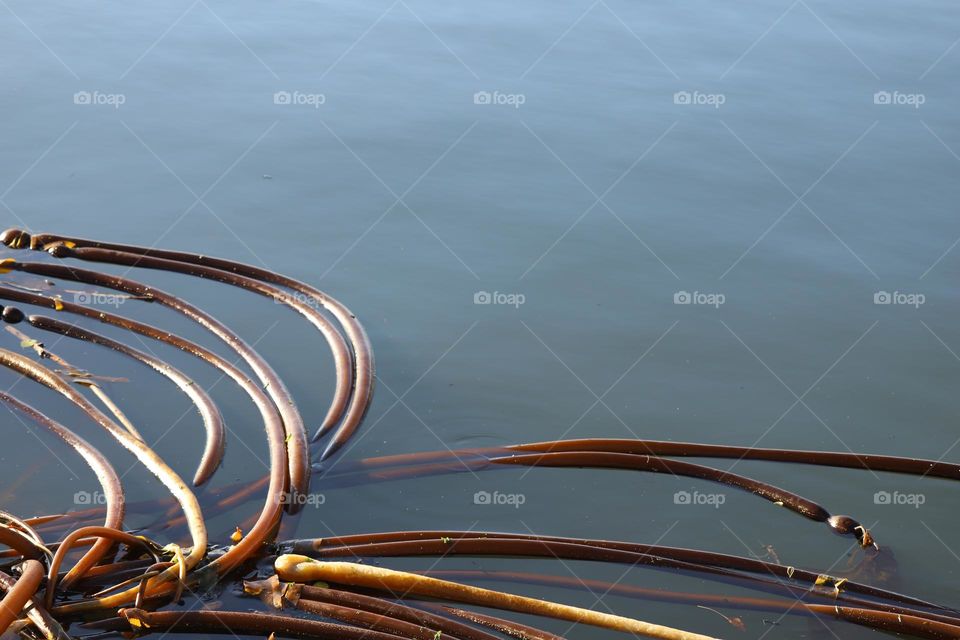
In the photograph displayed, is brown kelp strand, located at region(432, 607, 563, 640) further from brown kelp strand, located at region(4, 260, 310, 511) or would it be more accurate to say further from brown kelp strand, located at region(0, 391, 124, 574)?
brown kelp strand, located at region(0, 391, 124, 574)

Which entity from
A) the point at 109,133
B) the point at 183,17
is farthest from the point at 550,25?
the point at 109,133

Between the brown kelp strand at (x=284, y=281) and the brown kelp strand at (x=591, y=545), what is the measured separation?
62 cm

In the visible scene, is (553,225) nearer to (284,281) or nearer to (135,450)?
(284,281)

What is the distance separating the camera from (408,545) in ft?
8.38

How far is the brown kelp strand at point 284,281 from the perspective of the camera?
127 inches

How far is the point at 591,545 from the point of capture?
262 cm

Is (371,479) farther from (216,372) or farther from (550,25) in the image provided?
(550,25)

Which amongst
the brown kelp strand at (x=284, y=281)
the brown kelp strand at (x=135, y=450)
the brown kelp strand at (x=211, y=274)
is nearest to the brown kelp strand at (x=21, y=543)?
the brown kelp strand at (x=135, y=450)

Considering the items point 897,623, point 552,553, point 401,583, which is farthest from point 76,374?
point 897,623

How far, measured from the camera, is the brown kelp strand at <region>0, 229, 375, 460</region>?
3.24m

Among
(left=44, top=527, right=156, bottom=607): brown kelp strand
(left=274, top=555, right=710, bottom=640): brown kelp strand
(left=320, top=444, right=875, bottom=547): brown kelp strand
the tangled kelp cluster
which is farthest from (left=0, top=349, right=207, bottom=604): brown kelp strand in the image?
(left=320, top=444, right=875, bottom=547): brown kelp strand

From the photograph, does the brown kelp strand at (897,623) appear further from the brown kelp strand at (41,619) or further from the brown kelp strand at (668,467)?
the brown kelp strand at (41,619)

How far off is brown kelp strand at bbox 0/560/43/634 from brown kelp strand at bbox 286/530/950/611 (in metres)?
0.60

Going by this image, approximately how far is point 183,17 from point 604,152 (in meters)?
2.98
